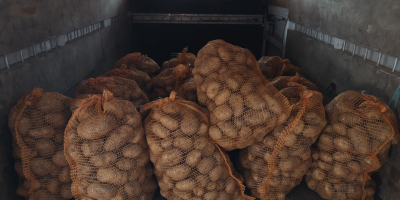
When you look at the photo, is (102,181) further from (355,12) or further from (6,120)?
(355,12)

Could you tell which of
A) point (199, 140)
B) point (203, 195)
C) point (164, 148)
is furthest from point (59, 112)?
point (203, 195)

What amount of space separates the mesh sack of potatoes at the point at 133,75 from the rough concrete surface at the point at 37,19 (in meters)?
0.63

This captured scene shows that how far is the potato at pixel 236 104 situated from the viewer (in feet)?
6.34

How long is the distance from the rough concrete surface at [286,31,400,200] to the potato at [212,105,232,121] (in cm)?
129

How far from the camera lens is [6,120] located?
195 cm

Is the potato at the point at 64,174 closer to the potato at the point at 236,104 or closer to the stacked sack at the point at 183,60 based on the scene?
the potato at the point at 236,104

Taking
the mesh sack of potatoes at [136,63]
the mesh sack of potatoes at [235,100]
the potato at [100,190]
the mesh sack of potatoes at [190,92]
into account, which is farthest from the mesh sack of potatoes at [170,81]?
the potato at [100,190]

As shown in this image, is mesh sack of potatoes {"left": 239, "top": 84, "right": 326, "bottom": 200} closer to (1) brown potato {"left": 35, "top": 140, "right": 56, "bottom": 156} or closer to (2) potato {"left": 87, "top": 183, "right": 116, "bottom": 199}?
(2) potato {"left": 87, "top": 183, "right": 116, "bottom": 199}

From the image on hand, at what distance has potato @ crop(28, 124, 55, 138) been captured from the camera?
1.89m

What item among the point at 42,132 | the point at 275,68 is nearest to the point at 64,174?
the point at 42,132

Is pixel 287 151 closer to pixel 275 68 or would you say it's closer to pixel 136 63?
pixel 275 68

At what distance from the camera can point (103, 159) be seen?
1.79m

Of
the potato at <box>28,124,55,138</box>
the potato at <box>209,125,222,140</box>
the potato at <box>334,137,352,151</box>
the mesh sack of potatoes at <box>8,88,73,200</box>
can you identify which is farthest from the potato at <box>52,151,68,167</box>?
the potato at <box>334,137,352,151</box>

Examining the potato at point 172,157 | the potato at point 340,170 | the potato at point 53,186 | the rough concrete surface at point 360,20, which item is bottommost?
the potato at point 53,186
